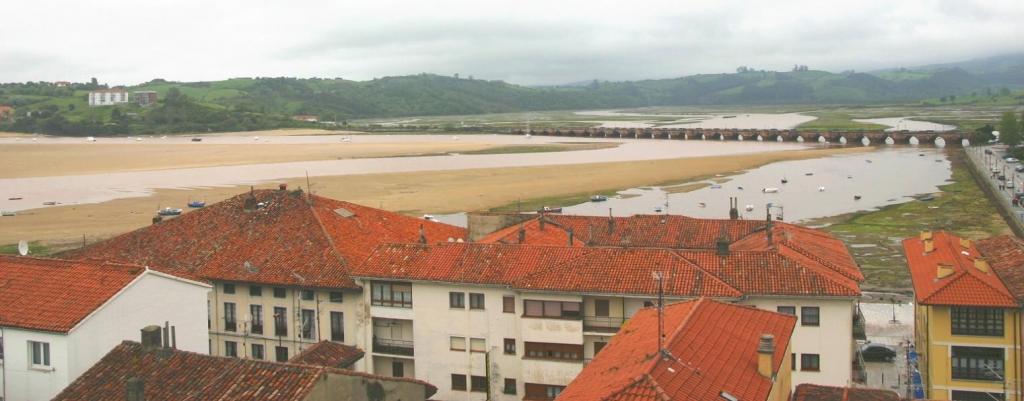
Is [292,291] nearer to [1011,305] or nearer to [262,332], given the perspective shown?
[262,332]

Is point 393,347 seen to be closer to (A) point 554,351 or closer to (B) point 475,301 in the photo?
(B) point 475,301

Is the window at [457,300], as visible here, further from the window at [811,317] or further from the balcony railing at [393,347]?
the window at [811,317]

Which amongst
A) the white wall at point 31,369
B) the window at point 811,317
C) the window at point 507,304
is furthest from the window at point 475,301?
the white wall at point 31,369

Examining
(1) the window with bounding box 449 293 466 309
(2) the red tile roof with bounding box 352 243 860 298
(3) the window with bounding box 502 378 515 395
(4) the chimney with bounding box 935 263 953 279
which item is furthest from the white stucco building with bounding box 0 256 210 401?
(4) the chimney with bounding box 935 263 953 279

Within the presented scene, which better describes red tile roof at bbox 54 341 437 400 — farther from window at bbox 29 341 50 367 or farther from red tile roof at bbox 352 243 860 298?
red tile roof at bbox 352 243 860 298

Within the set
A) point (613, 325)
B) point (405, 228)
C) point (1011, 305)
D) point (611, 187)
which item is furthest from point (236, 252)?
point (611, 187)
